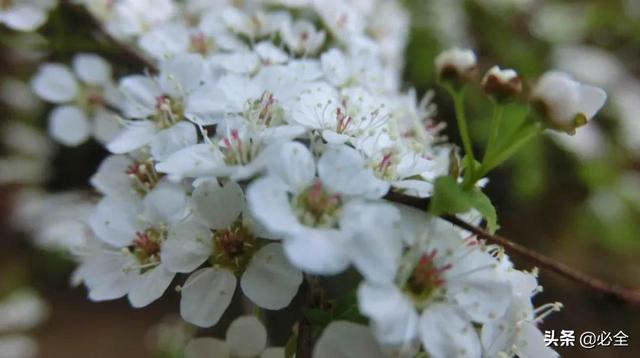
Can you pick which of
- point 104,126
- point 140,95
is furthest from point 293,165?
point 104,126

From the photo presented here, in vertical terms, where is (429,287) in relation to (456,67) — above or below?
below

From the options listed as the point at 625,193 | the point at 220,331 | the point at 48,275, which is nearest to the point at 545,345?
the point at 220,331

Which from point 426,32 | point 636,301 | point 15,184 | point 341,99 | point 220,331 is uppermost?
point 341,99

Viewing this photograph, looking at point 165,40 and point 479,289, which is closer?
point 479,289

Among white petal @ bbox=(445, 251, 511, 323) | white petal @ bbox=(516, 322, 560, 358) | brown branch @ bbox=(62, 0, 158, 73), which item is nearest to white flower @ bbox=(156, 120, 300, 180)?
white petal @ bbox=(445, 251, 511, 323)

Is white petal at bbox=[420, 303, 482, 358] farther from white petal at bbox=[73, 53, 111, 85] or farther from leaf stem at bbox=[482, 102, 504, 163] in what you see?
white petal at bbox=[73, 53, 111, 85]

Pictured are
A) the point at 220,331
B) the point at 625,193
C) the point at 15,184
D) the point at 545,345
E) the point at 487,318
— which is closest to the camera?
the point at 487,318

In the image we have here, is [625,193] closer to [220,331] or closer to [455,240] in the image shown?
[220,331]

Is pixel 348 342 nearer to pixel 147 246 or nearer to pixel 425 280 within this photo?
pixel 425 280
